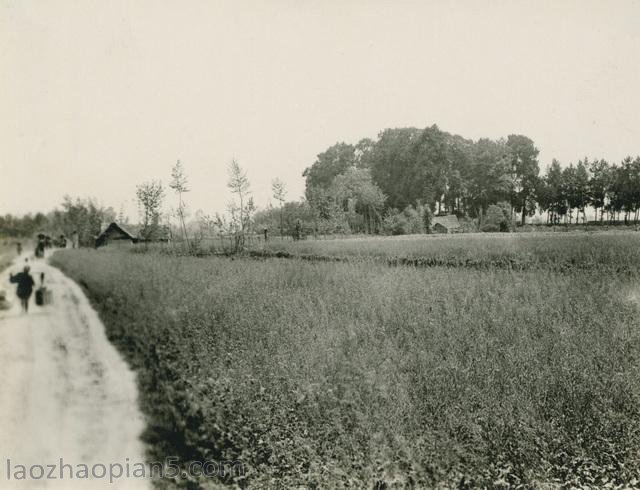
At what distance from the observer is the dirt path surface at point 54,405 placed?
217 inches

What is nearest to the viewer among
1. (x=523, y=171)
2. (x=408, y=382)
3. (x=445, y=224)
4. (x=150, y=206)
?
(x=408, y=382)

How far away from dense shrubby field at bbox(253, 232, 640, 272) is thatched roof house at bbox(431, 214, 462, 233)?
28805 mm

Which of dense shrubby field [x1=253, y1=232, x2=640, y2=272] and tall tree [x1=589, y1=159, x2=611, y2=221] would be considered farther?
tall tree [x1=589, y1=159, x2=611, y2=221]

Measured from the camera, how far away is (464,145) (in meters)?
22.3

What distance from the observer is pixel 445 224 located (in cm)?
4838

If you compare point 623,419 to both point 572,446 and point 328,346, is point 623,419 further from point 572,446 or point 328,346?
point 328,346

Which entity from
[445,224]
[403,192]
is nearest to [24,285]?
[403,192]

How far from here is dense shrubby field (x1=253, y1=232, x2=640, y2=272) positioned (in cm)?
998

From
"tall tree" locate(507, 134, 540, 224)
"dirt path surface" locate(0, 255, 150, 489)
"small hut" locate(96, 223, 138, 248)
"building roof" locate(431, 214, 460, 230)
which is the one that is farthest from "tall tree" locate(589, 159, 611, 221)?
"small hut" locate(96, 223, 138, 248)

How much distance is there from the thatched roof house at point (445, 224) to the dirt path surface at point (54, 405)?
43.3 meters

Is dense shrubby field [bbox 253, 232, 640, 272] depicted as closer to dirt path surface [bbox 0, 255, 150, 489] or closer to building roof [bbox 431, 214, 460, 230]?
dirt path surface [bbox 0, 255, 150, 489]

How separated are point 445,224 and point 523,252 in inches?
1444

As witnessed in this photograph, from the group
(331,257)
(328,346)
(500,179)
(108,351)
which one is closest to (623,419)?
(328,346)

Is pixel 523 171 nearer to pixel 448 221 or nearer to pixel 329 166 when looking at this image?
pixel 448 221
